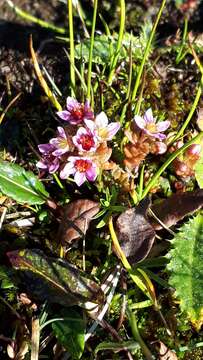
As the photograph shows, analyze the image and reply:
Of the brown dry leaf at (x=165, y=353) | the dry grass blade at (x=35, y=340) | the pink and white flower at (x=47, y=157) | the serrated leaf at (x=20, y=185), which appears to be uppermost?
the pink and white flower at (x=47, y=157)

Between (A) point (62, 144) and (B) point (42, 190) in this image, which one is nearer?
(A) point (62, 144)

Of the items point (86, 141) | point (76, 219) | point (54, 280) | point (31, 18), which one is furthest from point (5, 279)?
point (31, 18)

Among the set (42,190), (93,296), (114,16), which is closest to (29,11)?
(114,16)

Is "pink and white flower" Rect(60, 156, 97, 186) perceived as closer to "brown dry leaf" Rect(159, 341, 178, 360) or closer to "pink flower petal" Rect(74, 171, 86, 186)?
"pink flower petal" Rect(74, 171, 86, 186)

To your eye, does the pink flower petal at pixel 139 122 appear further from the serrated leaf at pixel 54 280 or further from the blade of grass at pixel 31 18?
the blade of grass at pixel 31 18

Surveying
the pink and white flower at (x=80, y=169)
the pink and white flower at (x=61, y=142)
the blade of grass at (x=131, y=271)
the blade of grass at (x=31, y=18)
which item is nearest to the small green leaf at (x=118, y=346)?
the blade of grass at (x=131, y=271)

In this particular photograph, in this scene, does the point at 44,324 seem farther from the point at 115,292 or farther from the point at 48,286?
the point at 115,292

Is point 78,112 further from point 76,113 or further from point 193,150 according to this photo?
point 193,150

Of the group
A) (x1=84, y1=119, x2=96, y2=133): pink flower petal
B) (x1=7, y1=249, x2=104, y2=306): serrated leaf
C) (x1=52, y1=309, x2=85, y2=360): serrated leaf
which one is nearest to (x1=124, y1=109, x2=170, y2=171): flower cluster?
(x1=84, y1=119, x2=96, y2=133): pink flower petal
